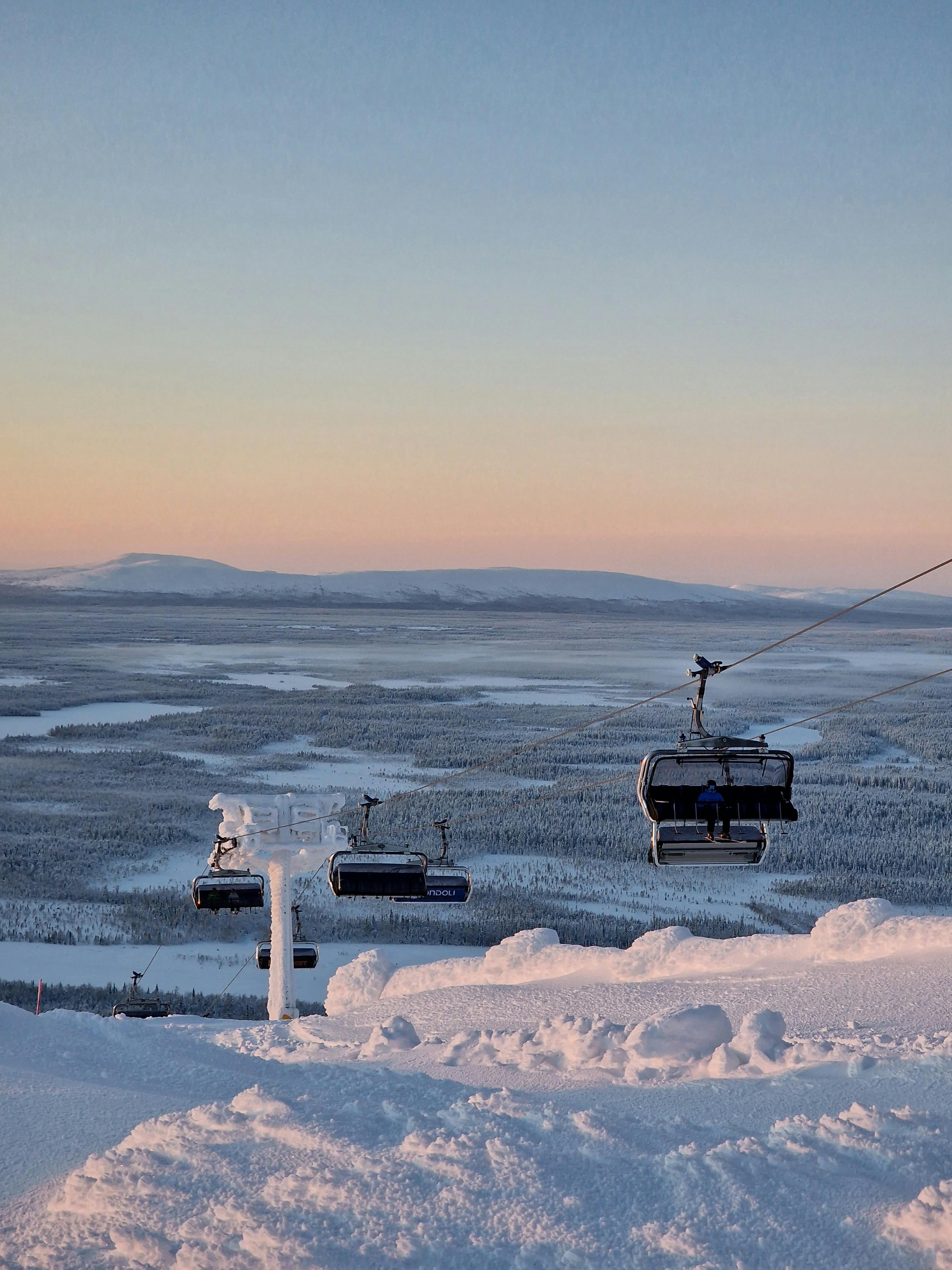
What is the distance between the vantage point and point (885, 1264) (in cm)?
532

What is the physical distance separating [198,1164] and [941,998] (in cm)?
671

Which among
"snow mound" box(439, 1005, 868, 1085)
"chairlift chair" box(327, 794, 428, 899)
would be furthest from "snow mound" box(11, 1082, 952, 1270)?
"chairlift chair" box(327, 794, 428, 899)

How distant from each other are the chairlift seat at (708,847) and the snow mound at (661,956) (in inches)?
116

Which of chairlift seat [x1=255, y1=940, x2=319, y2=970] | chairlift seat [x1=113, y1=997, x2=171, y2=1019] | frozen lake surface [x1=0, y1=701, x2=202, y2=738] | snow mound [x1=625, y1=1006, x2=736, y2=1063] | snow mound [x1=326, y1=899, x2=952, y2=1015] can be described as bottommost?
chairlift seat [x1=113, y1=997, x2=171, y2=1019]

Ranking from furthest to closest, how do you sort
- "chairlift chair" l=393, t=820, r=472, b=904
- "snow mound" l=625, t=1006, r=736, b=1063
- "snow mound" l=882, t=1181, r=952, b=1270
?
"chairlift chair" l=393, t=820, r=472, b=904, "snow mound" l=625, t=1006, r=736, b=1063, "snow mound" l=882, t=1181, r=952, b=1270

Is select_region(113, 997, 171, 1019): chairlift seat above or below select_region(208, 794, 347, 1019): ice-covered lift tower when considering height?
below

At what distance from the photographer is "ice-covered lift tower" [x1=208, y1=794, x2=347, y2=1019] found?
1473 cm

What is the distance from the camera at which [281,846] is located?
1482 centimetres

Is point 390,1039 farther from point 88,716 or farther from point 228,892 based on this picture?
point 88,716

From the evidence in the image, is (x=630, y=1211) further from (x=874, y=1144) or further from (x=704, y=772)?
(x=704, y=772)

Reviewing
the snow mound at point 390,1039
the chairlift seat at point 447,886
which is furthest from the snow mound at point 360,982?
the snow mound at point 390,1039

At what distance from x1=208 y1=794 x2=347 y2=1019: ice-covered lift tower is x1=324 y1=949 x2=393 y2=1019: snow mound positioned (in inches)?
31.3

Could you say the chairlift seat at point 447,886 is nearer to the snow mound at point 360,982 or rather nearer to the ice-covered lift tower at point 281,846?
the snow mound at point 360,982

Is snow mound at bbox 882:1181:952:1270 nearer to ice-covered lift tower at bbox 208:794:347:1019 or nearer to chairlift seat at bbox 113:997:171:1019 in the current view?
ice-covered lift tower at bbox 208:794:347:1019
